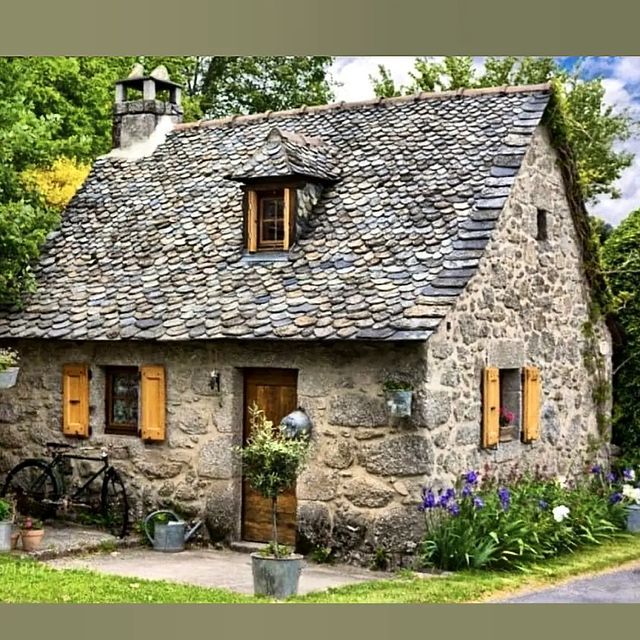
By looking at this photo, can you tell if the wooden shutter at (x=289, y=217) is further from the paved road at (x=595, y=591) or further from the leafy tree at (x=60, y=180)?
the paved road at (x=595, y=591)

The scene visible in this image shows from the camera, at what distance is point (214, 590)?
1165cm

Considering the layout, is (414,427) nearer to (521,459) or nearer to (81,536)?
(521,459)

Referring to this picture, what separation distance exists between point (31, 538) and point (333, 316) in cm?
408

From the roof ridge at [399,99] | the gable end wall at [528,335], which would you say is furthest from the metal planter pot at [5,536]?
the roof ridge at [399,99]

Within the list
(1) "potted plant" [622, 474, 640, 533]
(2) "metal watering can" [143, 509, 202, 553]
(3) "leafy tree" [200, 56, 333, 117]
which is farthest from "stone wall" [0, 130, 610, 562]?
(3) "leafy tree" [200, 56, 333, 117]

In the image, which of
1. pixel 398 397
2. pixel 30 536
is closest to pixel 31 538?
pixel 30 536

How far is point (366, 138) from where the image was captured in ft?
53.6

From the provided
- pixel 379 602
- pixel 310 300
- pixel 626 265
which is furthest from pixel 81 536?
pixel 626 265

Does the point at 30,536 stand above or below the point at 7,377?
below

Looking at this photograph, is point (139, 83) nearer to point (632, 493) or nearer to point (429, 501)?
point (429, 501)

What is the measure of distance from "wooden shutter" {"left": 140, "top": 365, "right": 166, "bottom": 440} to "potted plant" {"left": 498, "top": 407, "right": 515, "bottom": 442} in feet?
13.3

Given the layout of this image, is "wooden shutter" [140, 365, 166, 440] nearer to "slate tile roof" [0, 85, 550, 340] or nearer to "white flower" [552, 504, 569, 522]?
"slate tile roof" [0, 85, 550, 340]

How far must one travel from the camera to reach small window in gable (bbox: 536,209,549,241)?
1586 centimetres

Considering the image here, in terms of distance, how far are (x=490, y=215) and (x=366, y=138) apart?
3040 millimetres
